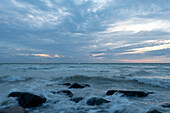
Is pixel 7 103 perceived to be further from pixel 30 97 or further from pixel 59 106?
pixel 59 106

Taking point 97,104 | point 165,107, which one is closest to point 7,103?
point 97,104

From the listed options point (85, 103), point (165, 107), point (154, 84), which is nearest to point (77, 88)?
point (85, 103)

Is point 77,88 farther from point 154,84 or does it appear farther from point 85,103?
point 154,84

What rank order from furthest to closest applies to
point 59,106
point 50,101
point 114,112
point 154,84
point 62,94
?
point 154,84
point 62,94
point 50,101
point 59,106
point 114,112

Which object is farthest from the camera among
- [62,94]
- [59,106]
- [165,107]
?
[62,94]

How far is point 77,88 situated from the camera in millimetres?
7363

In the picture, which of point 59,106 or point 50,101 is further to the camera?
point 50,101

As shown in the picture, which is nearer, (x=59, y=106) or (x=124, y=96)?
(x=59, y=106)

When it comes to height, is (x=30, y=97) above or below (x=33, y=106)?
above

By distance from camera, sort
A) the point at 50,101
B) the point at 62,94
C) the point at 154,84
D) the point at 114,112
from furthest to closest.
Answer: the point at 154,84
the point at 62,94
the point at 50,101
the point at 114,112

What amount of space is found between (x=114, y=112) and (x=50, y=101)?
251 cm

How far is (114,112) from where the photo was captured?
375 centimetres

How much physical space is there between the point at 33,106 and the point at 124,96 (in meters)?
3.74

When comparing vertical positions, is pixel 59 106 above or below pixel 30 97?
below
